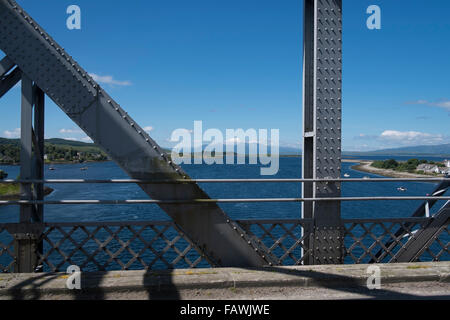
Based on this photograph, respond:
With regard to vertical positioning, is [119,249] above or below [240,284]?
above

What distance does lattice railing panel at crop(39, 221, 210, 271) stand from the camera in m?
4.36

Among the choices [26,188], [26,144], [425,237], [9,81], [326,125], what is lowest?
[425,237]

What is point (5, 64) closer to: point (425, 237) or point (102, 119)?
point (102, 119)

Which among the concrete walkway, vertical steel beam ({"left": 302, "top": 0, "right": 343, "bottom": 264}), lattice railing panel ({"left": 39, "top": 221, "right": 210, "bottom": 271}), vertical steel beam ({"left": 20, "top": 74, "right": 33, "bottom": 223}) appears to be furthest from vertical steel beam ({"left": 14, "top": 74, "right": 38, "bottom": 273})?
vertical steel beam ({"left": 302, "top": 0, "right": 343, "bottom": 264})

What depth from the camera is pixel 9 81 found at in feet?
14.0

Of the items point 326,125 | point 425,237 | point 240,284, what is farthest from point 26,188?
point 425,237

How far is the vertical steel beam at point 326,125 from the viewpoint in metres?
4.55

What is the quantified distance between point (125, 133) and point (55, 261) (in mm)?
21854

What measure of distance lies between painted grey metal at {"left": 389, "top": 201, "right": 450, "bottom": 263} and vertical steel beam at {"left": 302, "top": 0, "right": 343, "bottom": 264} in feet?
3.47

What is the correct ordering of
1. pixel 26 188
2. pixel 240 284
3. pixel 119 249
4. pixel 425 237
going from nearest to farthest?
pixel 240 284
pixel 26 188
pixel 119 249
pixel 425 237

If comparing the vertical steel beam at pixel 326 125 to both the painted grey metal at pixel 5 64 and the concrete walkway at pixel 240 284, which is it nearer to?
the concrete walkway at pixel 240 284

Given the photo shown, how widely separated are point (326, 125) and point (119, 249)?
3324 mm

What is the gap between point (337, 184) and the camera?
464 centimetres
